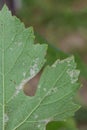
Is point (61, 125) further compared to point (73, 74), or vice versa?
point (61, 125)

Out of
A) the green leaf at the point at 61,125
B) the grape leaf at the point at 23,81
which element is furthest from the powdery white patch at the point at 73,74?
the green leaf at the point at 61,125

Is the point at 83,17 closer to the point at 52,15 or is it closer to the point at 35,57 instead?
the point at 52,15

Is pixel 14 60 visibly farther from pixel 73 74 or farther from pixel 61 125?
pixel 61 125

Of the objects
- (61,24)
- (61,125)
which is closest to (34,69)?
(61,125)

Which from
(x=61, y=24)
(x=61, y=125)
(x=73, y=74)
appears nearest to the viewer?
Result: (x=73, y=74)

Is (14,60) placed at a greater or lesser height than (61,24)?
lesser

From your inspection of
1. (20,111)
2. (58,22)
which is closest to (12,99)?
(20,111)
